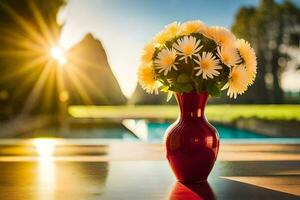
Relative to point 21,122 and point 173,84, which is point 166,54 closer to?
point 173,84

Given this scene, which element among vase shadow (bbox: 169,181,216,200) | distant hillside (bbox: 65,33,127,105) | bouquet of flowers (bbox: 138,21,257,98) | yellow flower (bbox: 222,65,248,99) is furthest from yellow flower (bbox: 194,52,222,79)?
distant hillside (bbox: 65,33,127,105)

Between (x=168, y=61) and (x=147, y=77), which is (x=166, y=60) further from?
(x=147, y=77)

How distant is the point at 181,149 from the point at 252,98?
21.2m

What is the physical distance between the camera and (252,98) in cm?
2283

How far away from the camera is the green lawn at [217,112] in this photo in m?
17.3

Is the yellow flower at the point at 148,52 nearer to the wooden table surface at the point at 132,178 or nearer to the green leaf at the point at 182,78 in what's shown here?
the green leaf at the point at 182,78

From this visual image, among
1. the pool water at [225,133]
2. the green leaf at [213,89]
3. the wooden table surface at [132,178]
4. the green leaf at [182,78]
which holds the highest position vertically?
the green leaf at [182,78]

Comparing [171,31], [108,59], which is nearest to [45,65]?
[171,31]

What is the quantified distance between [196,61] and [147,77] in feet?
0.70

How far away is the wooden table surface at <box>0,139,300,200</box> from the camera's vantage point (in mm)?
1694

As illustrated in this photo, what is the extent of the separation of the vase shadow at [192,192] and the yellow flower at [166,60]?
15.7 inches

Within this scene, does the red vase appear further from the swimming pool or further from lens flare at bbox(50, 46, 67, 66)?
lens flare at bbox(50, 46, 67, 66)

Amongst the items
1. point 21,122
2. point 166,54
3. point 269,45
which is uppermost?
point 269,45

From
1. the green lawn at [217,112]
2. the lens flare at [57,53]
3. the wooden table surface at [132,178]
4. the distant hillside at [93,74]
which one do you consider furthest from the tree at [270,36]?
the wooden table surface at [132,178]
